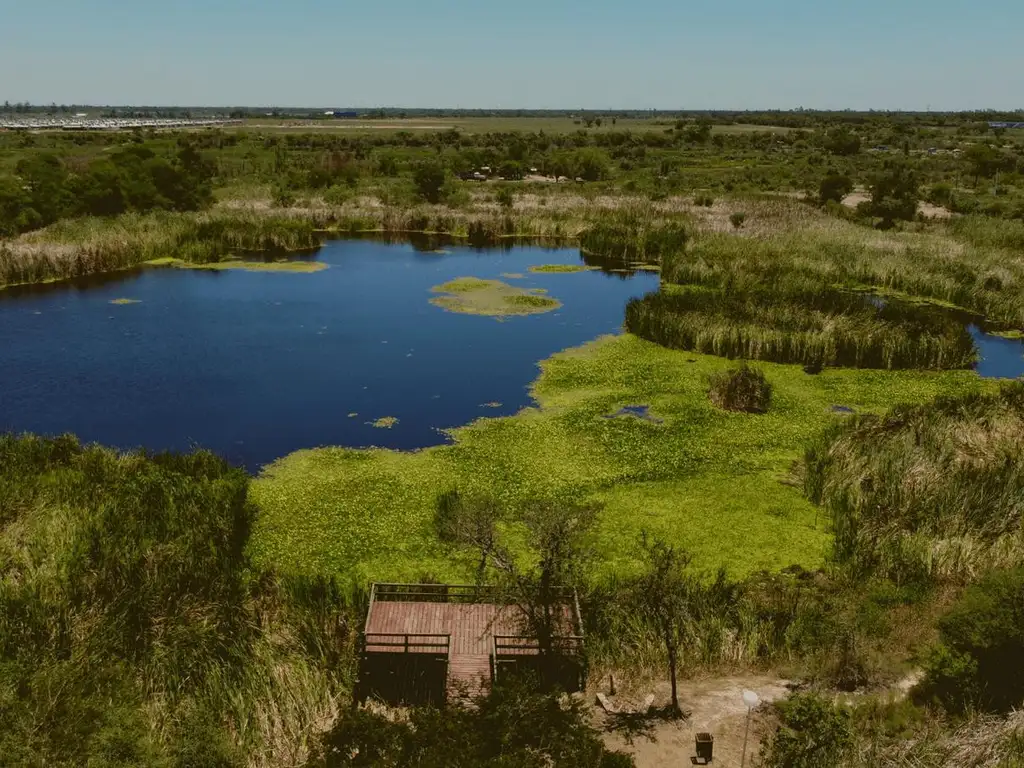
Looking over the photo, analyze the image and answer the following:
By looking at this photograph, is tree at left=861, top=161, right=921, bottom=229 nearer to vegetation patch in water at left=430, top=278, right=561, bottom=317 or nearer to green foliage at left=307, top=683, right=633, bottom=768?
vegetation patch in water at left=430, top=278, right=561, bottom=317

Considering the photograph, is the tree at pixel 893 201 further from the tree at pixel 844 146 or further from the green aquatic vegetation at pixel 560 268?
the tree at pixel 844 146

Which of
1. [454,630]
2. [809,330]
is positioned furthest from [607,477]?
[809,330]

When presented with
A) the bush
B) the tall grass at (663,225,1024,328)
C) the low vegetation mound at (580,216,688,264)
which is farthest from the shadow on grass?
the low vegetation mound at (580,216,688,264)

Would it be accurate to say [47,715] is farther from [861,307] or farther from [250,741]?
[861,307]

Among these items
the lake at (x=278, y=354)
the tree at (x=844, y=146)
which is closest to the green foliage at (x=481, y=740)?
the lake at (x=278, y=354)

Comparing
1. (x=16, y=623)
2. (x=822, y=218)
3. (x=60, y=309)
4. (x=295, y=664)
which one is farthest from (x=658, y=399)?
(x=822, y=218)
